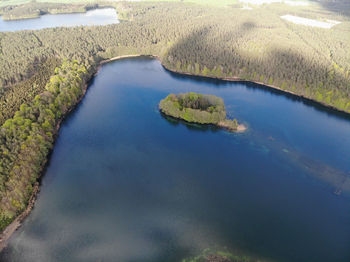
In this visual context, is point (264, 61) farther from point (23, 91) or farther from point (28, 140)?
point (28, 140)

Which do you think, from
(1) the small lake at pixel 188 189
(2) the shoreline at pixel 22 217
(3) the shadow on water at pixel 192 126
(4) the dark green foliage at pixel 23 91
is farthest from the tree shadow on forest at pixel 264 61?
(2) the shoreline at pixel 22 217

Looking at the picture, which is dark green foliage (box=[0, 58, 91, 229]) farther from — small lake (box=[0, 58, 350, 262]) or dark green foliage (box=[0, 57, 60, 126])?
dark green foliage (box=[0, 57, 60, 126])

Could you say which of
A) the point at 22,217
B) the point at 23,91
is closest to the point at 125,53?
the point at 23,91

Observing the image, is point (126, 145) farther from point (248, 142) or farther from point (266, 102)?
point (266, 102)

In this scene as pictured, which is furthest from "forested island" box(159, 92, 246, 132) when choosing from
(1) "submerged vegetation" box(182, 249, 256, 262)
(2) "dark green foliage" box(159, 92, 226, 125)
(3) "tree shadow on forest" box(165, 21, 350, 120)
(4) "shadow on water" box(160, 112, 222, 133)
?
(1) "submerged vegetation" box(182, 249, 256, 262)

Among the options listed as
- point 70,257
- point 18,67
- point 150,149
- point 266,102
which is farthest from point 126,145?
point 18,67
